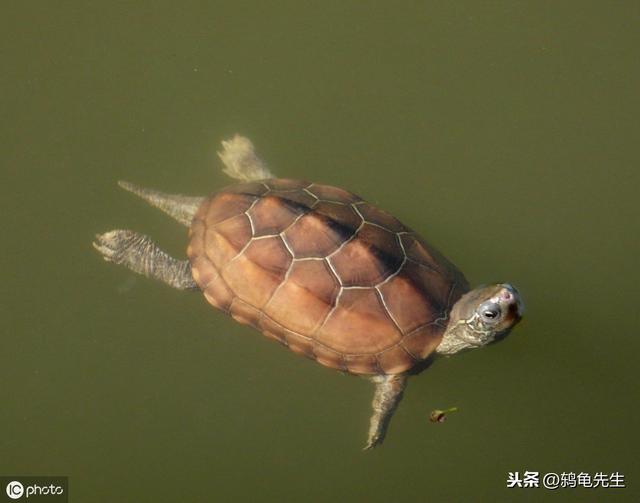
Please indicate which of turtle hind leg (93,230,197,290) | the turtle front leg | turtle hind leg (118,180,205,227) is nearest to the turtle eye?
the turtle front leg

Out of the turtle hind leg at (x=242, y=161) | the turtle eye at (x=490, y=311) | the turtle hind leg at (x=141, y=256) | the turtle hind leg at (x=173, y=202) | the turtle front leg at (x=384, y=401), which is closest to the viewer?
the turtle eye at (x=490, y=311)

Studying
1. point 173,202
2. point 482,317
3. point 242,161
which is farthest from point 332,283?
point 242,161

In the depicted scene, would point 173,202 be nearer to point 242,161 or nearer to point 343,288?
point 242,161

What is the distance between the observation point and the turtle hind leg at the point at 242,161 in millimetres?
5348

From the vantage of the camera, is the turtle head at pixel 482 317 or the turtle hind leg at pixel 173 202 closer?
the turtle head at pixel 482 317

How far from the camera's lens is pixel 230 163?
543 cm

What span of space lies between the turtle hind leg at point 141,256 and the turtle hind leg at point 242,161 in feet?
3.60

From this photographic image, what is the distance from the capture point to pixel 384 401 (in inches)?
167

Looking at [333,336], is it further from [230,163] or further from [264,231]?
[230,163]

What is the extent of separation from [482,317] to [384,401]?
117 centimetres

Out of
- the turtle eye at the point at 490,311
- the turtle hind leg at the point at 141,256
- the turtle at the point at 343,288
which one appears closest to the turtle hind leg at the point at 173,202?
the turtle hind leg at the point at 141,256

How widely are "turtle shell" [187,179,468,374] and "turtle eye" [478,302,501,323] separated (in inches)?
15.2

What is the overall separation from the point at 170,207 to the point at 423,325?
8.47ft

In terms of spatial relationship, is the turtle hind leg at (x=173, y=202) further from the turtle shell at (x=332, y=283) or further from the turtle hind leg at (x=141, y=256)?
the turtle shell at (x=332, y=283)
